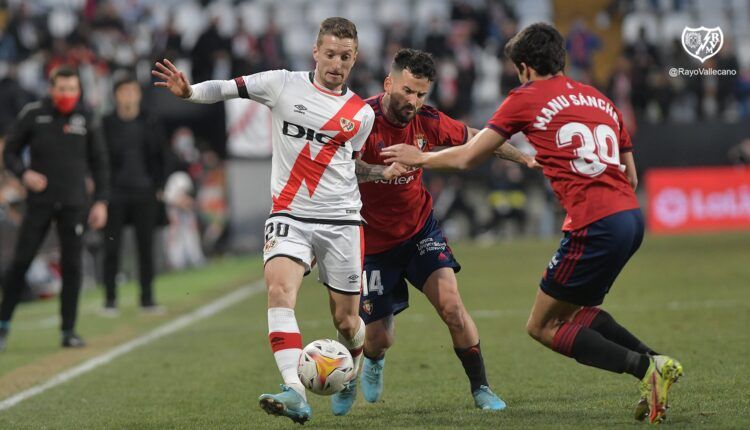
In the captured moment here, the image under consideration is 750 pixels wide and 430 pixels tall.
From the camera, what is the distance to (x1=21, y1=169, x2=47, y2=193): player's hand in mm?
10469

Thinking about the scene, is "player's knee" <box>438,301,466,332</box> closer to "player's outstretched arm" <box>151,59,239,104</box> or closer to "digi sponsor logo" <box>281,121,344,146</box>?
"digi sponsor logo" <box>281,121,344,146</box>

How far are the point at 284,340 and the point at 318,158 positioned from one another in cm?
103

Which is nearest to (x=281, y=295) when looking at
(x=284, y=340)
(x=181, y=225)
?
(x=284, y=340)

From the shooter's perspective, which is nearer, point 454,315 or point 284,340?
point 284,340

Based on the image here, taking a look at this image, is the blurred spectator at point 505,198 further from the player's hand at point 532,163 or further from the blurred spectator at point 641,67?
the player's hand at point 532,163

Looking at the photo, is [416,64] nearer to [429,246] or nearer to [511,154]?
[511,154]

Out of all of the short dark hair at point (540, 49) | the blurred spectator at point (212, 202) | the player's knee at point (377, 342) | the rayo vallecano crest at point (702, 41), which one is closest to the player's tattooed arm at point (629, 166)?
A: the short dark hair at point (540, 49)

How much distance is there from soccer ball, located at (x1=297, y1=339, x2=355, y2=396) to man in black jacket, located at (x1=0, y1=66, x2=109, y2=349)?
4.94 m

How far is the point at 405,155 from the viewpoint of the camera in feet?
20.1

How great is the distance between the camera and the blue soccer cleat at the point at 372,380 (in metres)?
7.16

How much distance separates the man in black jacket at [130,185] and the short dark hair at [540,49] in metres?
8.37

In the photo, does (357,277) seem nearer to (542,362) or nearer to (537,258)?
(542,362)

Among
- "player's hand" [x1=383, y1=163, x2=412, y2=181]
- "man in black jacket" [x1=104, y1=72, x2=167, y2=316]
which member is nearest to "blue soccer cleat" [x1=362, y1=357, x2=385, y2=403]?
"player's hand" [x1=383, y1=163, x2=412, y2=181]

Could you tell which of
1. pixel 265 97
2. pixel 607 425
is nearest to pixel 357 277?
pixel 265 97
